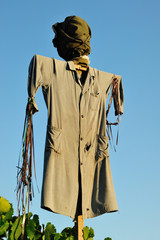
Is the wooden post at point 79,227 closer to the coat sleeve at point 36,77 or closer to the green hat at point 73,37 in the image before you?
the coat sleeve at point 36,77

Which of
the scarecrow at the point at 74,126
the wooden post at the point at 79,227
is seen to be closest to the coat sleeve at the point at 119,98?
the scarecrow at the point at 74,126

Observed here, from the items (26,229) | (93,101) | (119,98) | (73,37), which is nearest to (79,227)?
(26,229)

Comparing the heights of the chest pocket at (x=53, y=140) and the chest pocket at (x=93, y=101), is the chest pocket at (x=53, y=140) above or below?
below

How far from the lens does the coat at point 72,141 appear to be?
13.1 ft

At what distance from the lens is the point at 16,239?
4188 mm

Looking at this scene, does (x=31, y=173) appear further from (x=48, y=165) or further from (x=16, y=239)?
(x=16, y=239)

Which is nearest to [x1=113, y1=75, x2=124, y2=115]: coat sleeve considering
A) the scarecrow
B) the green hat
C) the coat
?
the scarecrow

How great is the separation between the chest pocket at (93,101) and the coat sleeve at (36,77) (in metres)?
0.52

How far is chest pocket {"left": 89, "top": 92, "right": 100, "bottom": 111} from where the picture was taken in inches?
172

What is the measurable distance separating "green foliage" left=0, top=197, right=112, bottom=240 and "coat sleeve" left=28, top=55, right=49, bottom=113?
1259 millimetres

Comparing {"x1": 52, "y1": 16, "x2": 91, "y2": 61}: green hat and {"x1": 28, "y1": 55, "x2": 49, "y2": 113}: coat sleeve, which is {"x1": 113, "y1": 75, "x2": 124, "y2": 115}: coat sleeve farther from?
{"x1": 28, "y1": 55, "x2": 49, "y2": 113}: coat sleeve

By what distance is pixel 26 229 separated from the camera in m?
4.42

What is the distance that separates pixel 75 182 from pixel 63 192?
174mm

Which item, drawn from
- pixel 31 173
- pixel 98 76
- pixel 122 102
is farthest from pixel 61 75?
pixel 31 173
